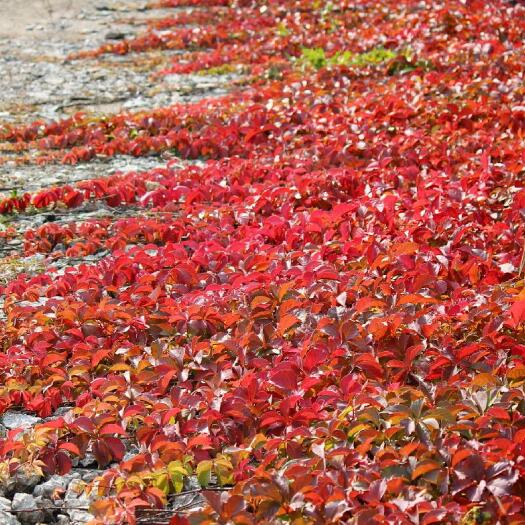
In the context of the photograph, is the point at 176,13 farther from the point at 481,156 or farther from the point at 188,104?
the point at 481,156

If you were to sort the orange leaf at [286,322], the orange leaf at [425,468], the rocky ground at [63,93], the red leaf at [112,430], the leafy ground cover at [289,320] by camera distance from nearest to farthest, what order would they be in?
the orange leaf at [425,468]
the leafy ground cover at [289,320]
the rocky ground at [63,93]
the red leaf at [112,430]
the orange leaf at [286,322]

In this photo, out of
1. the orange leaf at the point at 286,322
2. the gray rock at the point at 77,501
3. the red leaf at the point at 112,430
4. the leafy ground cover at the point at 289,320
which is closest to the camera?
the leafy ground cover at the point at 289,320

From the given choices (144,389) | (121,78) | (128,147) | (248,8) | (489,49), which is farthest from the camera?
(248,8)

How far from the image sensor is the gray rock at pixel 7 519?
4.13 meters

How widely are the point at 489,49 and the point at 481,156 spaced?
5242 millimetres

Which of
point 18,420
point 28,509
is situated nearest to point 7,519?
point 28,509

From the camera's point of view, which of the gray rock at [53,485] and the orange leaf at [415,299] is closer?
the gray rock at [53,485]

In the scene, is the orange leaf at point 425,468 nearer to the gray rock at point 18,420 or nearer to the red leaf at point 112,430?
the red leaf at point 112,430

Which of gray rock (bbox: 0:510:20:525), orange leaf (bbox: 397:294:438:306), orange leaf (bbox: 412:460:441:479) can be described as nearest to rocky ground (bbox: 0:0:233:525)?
gray rock (bbox: 0:510:20:525)

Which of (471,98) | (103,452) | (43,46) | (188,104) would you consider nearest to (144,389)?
(103,452)

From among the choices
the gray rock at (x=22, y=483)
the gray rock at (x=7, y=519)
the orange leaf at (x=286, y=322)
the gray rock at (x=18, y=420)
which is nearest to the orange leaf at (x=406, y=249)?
the orange leaf at (x=286, y=322)

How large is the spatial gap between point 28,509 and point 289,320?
204 centimetres

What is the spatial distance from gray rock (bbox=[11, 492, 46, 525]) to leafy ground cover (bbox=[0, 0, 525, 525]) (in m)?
0.23

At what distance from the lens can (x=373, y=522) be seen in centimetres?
362
